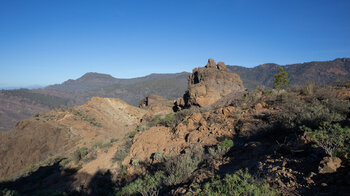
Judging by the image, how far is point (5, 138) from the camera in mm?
15578

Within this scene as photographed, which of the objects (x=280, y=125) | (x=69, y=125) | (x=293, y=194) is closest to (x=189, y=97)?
(x=280, y=125)

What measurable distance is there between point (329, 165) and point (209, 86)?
56.1ft

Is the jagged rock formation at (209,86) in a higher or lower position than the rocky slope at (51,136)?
higher

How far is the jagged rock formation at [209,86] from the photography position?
57.2 ft

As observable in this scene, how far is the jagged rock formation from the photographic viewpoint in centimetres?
1742

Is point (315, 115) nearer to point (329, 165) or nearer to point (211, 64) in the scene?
point (329, 165)

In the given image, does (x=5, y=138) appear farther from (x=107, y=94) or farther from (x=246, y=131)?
(x=107, y=94)

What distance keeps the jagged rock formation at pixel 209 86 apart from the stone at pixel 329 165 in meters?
13.9

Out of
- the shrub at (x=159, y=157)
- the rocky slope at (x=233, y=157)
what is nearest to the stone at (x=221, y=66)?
the rocky slope at (x=233, y=157)

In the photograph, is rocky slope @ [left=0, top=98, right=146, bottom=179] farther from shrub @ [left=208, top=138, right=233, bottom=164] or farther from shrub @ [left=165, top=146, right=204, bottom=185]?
shrub @ [left=208, top=138, right=233, bottom=164]

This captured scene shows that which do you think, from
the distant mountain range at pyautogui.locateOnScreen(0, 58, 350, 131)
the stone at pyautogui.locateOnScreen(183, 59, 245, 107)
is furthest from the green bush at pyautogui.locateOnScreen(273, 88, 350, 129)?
the distant mountain range at pyautogui.locateOnScreen(0, 58, 350, 131)

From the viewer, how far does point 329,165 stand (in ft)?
8.91

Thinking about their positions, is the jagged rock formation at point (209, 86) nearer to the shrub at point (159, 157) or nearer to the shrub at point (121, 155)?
the shrub at point (121, 155)

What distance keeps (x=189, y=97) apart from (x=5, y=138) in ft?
58.3
